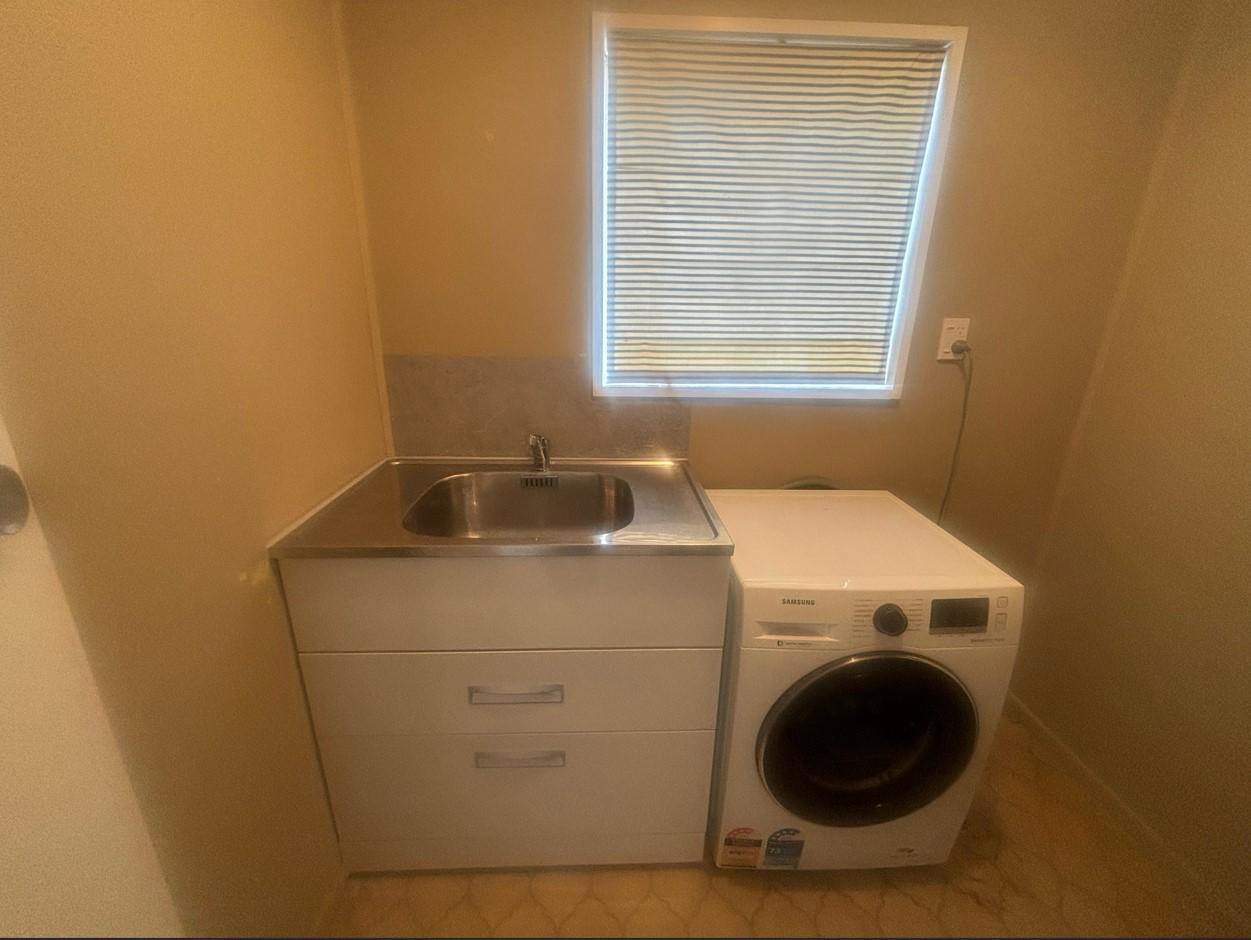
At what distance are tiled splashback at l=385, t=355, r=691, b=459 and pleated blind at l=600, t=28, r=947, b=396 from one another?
87 mm

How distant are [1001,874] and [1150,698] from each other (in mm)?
611

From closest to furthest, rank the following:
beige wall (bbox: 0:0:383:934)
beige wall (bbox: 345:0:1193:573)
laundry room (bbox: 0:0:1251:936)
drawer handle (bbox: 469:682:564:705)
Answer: beige wall (bbox: 0:0:383:934)
laundry room (bbox: 0:0:1251:936)
drawer handle (bbox: 469:682:564:705)
beige wall (bbox: 345:0:1193:573)

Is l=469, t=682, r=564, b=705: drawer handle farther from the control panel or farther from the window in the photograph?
the window

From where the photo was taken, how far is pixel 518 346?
1434mm

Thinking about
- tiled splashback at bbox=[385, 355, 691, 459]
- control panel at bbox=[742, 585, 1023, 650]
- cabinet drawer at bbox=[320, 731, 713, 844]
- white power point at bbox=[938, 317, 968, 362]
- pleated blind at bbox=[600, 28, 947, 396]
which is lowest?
cabinet drawer at bbox=[320, 731, 713, 844]

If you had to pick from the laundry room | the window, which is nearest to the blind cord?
the laundry room

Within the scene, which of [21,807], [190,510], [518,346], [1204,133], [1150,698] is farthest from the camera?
[518,346]

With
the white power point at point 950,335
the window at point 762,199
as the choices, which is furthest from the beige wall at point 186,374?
the white power point at point 950,335

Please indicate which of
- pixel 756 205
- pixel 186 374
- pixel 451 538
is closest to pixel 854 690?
pixel 451 538

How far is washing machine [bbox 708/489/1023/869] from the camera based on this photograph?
986mm

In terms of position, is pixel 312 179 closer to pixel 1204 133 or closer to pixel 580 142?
pixel 580 142

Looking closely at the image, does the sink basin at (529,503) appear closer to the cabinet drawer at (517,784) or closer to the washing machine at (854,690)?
the washing machine at (854,690)

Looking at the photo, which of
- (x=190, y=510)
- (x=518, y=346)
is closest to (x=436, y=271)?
(x=518, y=346)

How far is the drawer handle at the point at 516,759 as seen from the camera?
3.68 ft
